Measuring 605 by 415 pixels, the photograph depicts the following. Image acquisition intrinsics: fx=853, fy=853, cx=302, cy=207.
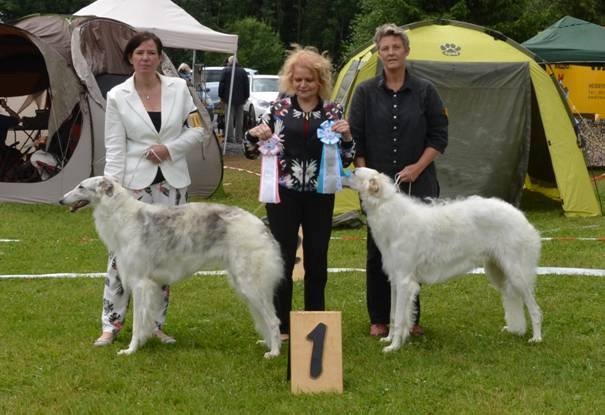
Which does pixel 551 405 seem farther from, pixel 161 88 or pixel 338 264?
pixel 338 264

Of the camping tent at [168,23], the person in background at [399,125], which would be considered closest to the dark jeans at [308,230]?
the person in background at [399,125]

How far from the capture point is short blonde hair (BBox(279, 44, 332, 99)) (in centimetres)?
501

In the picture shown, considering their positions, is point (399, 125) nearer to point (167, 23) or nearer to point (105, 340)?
point (105, 340)

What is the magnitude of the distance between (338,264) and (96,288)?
2278mm

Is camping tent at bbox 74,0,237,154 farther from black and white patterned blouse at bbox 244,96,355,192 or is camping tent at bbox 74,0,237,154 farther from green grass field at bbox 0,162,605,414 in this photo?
black and white patterned blouse at bbox 244,96,355,192

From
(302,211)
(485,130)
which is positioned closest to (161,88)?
(302,211)

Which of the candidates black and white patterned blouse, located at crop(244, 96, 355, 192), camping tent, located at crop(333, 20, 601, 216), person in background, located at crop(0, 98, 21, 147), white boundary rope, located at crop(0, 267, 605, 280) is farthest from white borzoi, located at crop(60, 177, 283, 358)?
person in background, located at crop(0, 98, 21, 147)

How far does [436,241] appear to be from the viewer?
535 centimetres

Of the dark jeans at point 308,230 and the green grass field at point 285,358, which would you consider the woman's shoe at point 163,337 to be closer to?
the green grass field at point 285,358

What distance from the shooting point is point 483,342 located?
18.1ft

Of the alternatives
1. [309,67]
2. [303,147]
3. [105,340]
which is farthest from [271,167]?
[105,340]

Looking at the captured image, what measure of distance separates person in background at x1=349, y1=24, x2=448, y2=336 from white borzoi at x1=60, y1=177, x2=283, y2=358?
2.81 feet

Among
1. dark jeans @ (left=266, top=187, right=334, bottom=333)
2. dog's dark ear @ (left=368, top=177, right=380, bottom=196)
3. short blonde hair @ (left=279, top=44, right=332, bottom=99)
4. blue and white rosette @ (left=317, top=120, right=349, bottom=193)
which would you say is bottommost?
dark jeans @ (left=266, top=187, right=334, bottom=333)

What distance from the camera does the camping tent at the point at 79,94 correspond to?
11.5 metres
